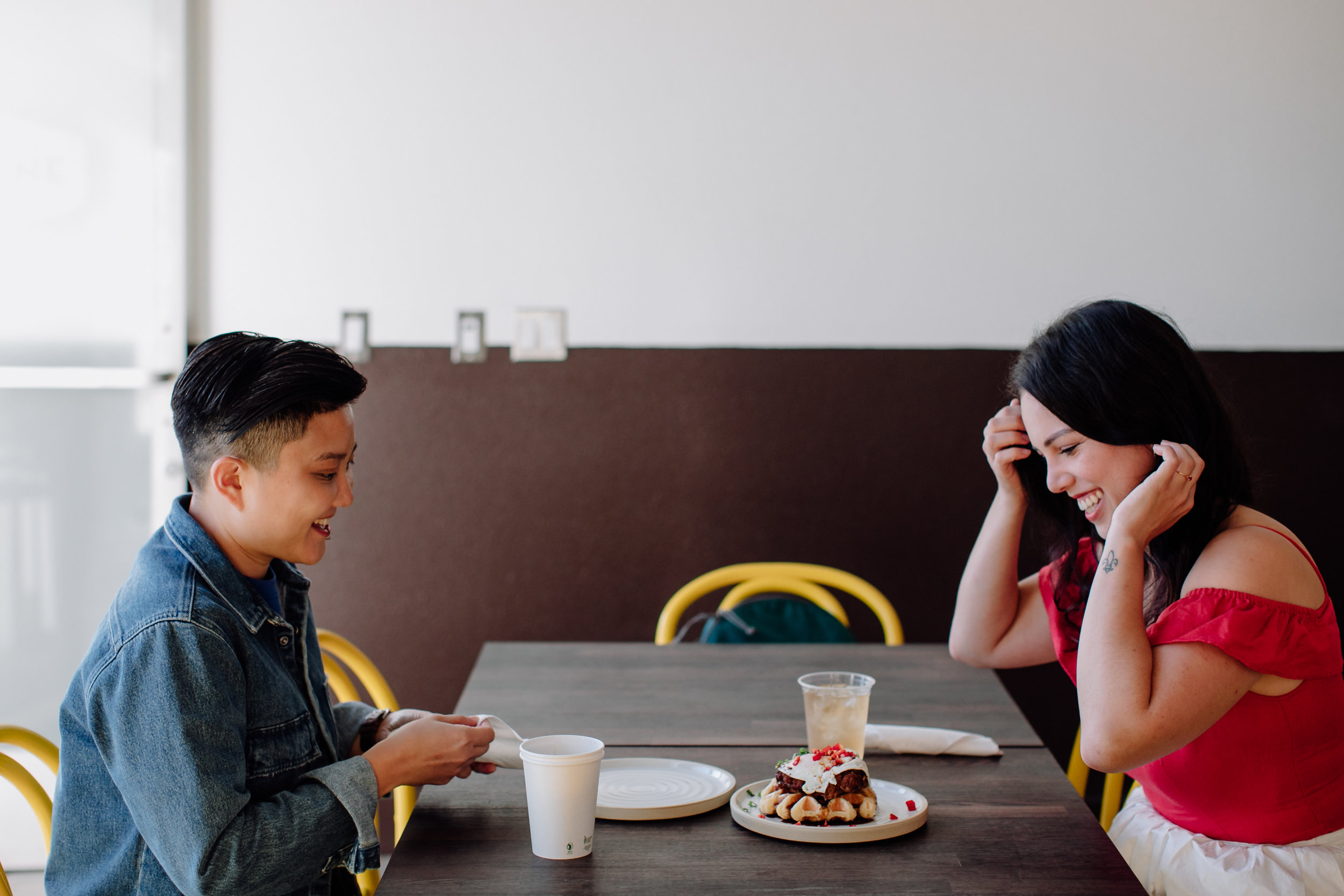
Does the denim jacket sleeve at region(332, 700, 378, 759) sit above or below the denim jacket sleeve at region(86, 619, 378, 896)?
below

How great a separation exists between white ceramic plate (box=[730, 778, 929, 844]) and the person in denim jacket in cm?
30

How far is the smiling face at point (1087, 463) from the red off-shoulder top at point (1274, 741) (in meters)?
0.18

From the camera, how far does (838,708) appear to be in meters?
1.23

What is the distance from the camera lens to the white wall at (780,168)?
2.85 meters

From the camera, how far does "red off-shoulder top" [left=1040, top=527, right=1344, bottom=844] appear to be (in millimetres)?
1172

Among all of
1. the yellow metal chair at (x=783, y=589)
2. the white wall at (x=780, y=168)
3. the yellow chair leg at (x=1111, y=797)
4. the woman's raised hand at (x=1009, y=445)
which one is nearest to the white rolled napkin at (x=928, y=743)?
the woman's raised hand at (x=1009, y=445)

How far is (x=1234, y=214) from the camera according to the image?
2.87m

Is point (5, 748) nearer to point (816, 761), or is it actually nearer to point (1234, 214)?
point (816, 761)

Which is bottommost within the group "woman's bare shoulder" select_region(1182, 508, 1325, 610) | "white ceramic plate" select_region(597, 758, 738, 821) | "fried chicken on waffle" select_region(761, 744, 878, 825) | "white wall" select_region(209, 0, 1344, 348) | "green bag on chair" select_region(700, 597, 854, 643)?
"green bag on chair" select_region(700, 597, 854, 643)

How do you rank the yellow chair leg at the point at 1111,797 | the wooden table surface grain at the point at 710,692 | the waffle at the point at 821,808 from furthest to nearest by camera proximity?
the yellow chair leg at the point at 1111,797, the wooden table surface grain at the point at 710,692, the waffle at the point at 821,808

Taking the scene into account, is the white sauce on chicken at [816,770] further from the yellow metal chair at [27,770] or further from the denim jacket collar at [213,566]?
the yellow metal chair at [27,770]

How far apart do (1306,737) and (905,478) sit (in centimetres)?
167

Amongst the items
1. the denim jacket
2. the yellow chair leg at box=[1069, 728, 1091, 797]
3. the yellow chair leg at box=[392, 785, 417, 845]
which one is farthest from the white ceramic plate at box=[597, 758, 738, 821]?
the yellow chair leg at box=[1069, 728, 1091, 797]

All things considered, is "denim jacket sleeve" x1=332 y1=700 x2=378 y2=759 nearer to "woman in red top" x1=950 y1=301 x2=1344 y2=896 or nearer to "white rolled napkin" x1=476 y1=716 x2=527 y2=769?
"white rolled napkin" x1=476 y1=716 x2=527 y2=769
